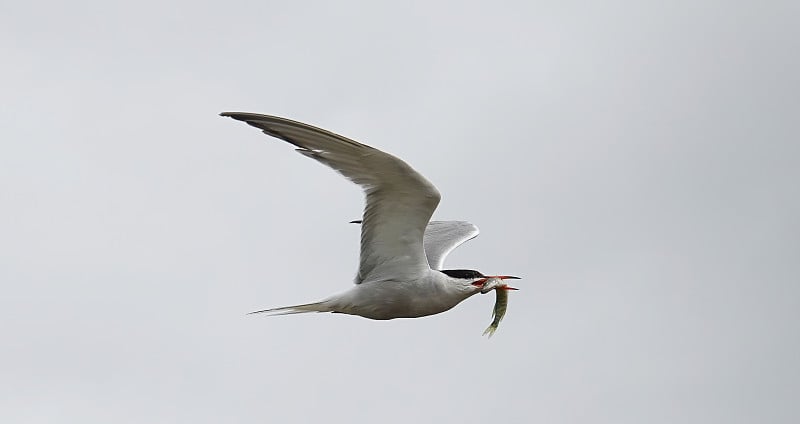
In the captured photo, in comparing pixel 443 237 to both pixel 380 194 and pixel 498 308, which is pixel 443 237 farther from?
pixel 380 194

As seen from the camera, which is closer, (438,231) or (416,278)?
(416,278)

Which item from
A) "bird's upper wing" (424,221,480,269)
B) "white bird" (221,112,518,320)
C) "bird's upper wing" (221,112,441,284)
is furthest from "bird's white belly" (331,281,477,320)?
"bird's upper wing" (424,221,480,269)

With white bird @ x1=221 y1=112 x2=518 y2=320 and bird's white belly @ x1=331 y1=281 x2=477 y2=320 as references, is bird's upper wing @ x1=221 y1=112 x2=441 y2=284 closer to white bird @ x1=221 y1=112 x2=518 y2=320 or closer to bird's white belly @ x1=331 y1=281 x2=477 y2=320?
white bird @ x1=221 y1=112 x2=518 y2=320

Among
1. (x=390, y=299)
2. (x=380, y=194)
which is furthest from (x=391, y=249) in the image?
(x=380, y=194)

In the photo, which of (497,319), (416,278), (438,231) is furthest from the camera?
(438,231)

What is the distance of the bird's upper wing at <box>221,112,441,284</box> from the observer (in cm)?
1275

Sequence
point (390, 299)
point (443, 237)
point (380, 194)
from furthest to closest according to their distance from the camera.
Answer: point (443, 237)
point (390, 299)
point (380, 194)

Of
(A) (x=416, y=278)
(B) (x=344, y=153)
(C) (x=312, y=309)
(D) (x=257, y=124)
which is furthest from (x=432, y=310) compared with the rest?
(D) (x=257, y=124)

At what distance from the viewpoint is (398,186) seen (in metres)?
13.7

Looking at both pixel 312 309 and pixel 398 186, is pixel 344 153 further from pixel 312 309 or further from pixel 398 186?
pixel 312 309

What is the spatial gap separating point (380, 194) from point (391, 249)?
1030 millimetres

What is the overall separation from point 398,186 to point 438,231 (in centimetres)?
496

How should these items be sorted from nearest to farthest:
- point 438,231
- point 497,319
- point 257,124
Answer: point 257,124 → point 497,319 → point 438,231

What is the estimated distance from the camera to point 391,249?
578 inches
